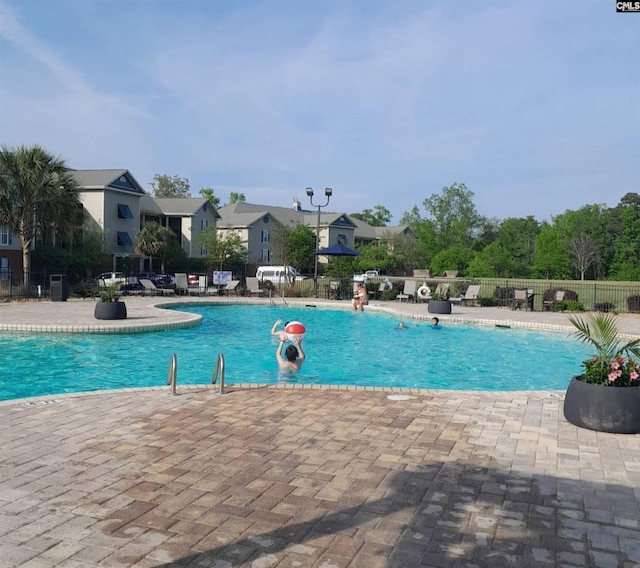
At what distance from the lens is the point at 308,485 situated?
4.50 meters

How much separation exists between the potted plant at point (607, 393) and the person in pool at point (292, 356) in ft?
18.5

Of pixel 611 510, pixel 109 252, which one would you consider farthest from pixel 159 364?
pixel 109 252

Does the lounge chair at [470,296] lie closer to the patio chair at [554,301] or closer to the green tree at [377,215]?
the patio chair at [554,301]

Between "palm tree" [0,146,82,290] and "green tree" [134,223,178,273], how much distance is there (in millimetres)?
17575

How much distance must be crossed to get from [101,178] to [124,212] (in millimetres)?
2837

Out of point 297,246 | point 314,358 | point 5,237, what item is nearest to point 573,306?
point 314,358

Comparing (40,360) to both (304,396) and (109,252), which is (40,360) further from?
(109,252)

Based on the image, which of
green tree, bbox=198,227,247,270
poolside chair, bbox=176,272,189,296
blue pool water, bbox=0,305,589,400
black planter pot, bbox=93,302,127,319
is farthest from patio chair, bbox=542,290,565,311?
green tree, bbox=198,227,247,270

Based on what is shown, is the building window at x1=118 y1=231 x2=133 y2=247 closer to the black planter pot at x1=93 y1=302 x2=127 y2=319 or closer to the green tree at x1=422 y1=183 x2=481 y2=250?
the black planter pot at x1=93 y1=302 x2=127 y2=319

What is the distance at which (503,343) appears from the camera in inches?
629

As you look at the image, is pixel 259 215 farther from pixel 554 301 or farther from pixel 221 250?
pixel 554 301

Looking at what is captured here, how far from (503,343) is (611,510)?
12189 mm

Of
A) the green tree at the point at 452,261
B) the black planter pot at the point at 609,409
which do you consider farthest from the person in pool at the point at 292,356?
the green tree at the point at 452,261

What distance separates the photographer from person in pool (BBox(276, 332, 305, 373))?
11227 mm
